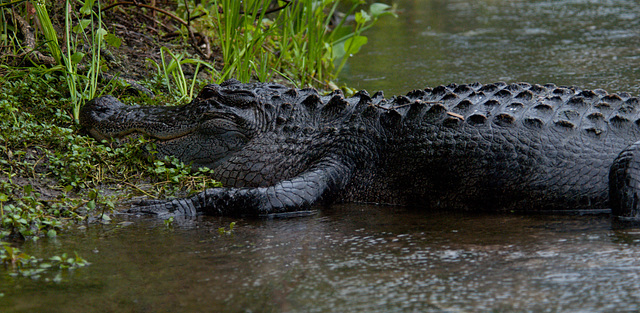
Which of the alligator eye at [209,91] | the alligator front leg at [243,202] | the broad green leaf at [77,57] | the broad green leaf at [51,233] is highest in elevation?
the broad green leaf at [77,57]

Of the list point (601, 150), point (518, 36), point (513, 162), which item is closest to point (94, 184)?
point (513, 162)

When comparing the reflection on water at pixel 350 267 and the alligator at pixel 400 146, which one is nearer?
the reflection on water at pixel 350 267

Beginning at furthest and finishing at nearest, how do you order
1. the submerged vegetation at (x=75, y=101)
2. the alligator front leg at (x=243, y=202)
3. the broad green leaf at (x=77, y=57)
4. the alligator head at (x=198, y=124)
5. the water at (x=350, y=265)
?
the broad green leaf at (x=77, y=57) < the alligator head at (x=198, y=124) < the alligator front leg at (x=243, y=202) < the submerged vegetation at (x=75, y=101) < the water at (x=350, y=265)

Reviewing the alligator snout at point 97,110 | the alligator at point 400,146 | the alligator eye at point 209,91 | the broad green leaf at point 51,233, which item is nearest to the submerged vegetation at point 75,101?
the broad green leaf at point 51,233

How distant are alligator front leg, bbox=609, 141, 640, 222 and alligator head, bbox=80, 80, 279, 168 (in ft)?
7.15

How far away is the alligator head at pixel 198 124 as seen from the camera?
14.3ft

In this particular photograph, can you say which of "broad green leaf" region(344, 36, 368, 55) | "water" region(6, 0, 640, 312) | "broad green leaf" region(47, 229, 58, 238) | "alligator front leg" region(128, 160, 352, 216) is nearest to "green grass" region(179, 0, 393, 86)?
"broad green leaf" region(344, 36, 368, 55)

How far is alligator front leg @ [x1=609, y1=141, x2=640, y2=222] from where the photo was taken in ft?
11.2

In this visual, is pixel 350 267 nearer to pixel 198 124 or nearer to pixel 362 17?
pixel 198 124

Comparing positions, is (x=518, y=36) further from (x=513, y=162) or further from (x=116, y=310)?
(x=116, y=310)

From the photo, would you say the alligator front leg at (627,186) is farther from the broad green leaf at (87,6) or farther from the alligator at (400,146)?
the broad green leaf at (87,6)

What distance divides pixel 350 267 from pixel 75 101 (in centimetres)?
277

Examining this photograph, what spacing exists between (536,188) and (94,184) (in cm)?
256

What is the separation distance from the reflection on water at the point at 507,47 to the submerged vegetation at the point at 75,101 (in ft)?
3.61
